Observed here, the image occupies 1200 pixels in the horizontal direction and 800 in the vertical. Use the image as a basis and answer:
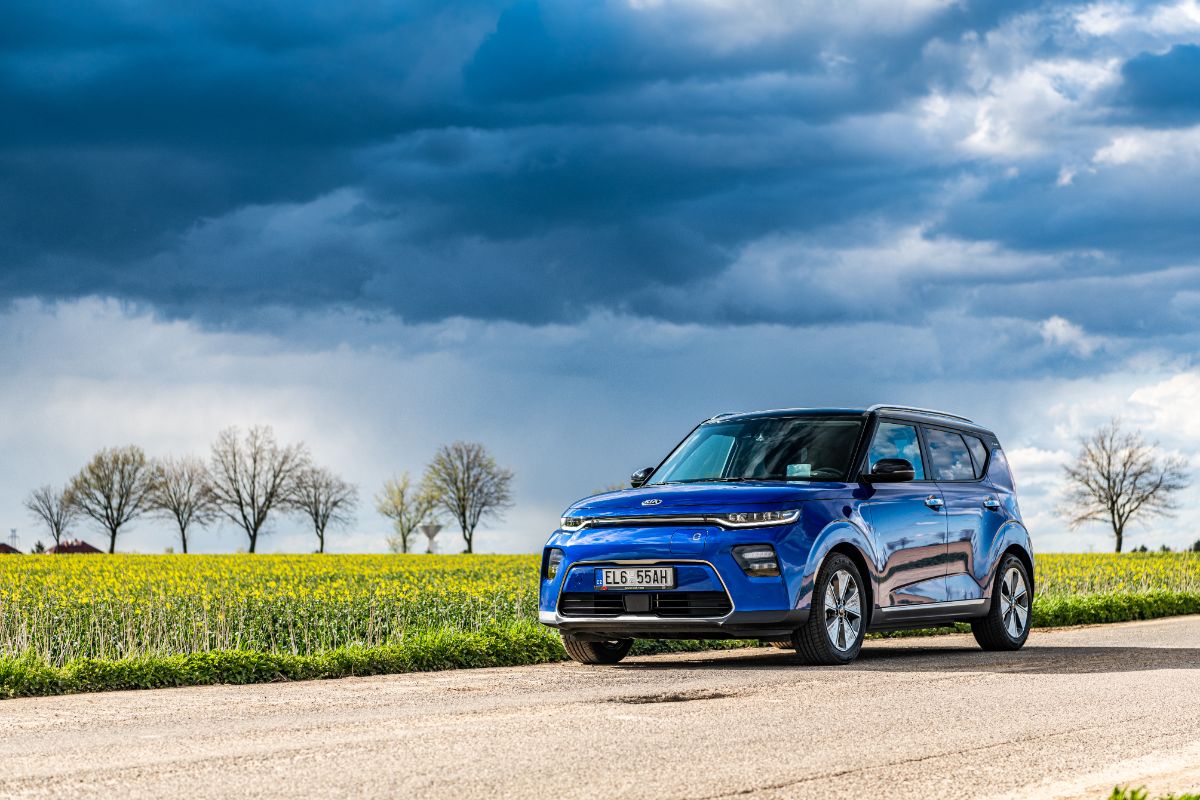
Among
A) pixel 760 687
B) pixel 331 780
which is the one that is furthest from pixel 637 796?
pixel 760 687

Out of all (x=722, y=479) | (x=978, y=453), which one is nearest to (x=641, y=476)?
(x=722, y=479)

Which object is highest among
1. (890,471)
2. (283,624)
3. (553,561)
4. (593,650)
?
(890,471)

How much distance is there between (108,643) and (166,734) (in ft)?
31.5

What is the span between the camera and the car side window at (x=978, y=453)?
14.6 m

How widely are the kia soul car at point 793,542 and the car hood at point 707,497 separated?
0.05 feet

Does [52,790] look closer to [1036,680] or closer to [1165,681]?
[1036,680]

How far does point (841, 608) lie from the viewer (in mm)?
11953

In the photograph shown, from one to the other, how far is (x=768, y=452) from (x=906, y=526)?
134 cm

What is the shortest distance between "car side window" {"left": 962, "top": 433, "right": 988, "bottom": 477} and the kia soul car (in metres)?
0.07

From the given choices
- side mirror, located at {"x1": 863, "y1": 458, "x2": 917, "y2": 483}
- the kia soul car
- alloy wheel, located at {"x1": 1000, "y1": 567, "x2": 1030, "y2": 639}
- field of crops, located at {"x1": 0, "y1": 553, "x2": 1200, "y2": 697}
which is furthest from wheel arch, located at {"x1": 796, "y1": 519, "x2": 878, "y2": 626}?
field of crops, located at {"x1": 0, "y1": 553, "x2": 1200, "y2": 697}

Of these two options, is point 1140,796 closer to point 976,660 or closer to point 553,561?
point 553,561

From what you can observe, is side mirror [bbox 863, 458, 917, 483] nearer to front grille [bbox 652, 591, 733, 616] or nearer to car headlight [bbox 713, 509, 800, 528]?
car headlight [bbox 713, 509, 800, 528]

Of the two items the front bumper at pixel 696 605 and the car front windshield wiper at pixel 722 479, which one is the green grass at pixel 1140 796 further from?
the car front windshield wiper at pixel 722 479

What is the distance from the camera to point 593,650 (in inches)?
500
